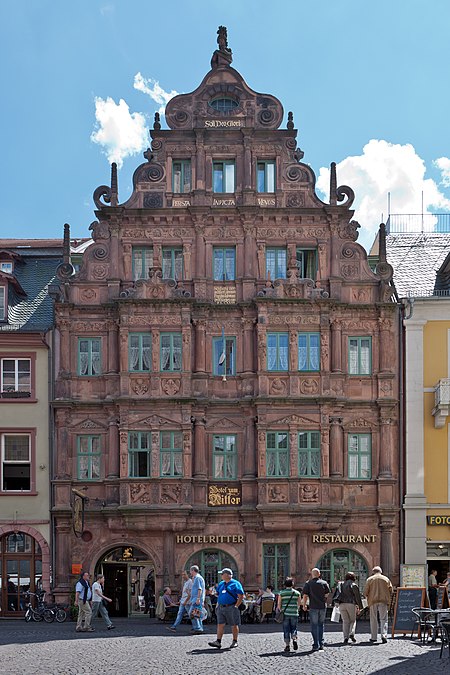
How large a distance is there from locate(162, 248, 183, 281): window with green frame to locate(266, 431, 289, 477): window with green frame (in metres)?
6.69

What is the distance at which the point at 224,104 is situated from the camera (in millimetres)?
46250

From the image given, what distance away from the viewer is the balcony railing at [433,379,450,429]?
4362 cm

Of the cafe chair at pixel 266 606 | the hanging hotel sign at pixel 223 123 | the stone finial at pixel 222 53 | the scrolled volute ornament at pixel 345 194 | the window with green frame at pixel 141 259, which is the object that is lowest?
the cafe chair at pixel 266 606

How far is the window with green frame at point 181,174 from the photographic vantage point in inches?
1790

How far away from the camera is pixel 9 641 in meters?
32.5

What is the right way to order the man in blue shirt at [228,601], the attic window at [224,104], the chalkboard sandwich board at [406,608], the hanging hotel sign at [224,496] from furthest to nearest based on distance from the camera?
the attic window at [224,104] → the hanging hotel sign at [224,496] → the chalkboard sandwich board at [406,608] → the man in blue shirt at [228,601]

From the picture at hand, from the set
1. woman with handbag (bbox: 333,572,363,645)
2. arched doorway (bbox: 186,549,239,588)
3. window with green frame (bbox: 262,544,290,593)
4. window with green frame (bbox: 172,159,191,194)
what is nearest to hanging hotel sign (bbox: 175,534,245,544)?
arched doorway (bbox: 186,549,239,588)

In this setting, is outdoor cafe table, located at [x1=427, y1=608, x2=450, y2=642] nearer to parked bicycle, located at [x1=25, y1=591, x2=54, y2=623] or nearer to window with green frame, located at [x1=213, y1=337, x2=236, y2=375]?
parked bicycle, located at [x1=25, y1=591, x2=54, y2=623]

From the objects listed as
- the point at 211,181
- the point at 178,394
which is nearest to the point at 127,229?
the point at 211,181

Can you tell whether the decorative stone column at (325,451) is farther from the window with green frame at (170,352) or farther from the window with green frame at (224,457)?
the window with green frame at (170,352)

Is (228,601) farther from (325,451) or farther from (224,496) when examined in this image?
(325,451)

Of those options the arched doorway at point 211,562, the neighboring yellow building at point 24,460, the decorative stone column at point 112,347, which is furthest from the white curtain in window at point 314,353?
the neighboring yellow building at point 24,460

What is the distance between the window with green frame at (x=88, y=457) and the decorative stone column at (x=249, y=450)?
17.4 feet

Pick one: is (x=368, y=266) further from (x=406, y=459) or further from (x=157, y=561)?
(x=157, y=561)
